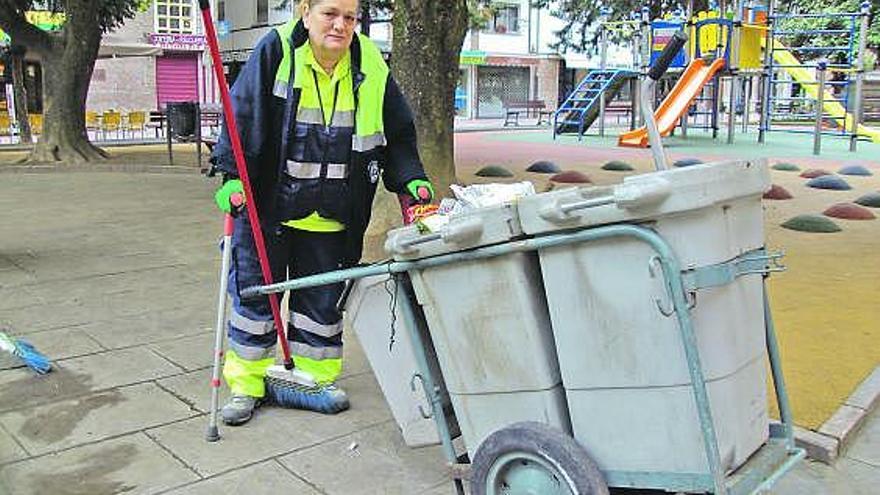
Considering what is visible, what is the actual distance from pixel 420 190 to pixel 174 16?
1338 inches

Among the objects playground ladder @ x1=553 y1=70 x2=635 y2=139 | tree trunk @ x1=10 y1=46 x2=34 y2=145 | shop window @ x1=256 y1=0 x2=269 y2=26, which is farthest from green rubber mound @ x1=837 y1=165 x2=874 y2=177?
shop window @ x1=256 y1=0 x2=269 y2=26

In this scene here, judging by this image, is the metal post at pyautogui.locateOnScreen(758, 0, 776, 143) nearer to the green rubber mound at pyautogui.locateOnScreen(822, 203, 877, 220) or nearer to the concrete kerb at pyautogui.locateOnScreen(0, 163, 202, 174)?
the green rubber mound at pyautogui.locateOnScreen(822, 203, 877, 220)

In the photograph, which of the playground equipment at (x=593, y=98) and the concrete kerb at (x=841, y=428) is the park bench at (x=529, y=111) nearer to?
the playground equipment at (x=593, y=98)

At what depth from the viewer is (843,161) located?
1498 cm

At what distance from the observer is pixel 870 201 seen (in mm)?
9484

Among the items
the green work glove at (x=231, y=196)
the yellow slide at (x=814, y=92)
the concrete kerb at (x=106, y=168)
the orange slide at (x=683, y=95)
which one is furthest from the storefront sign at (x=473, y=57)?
the green work glove at (x=231, y=196)

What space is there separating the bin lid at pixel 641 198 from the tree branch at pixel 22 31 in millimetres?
15894

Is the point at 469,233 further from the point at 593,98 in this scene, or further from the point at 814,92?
the point at 814,92

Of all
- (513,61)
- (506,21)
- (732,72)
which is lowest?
(732,72)

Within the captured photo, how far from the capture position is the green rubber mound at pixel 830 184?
1093 cm

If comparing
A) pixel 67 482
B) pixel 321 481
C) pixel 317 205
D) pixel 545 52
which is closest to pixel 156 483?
pixel 67 482

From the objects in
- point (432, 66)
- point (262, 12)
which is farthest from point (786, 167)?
point (262, 12)

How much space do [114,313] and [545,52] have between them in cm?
3912

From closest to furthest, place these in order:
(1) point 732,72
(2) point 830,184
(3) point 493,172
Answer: (2) point 830,184 → (3) point 493,172 → (1) point 732,72
